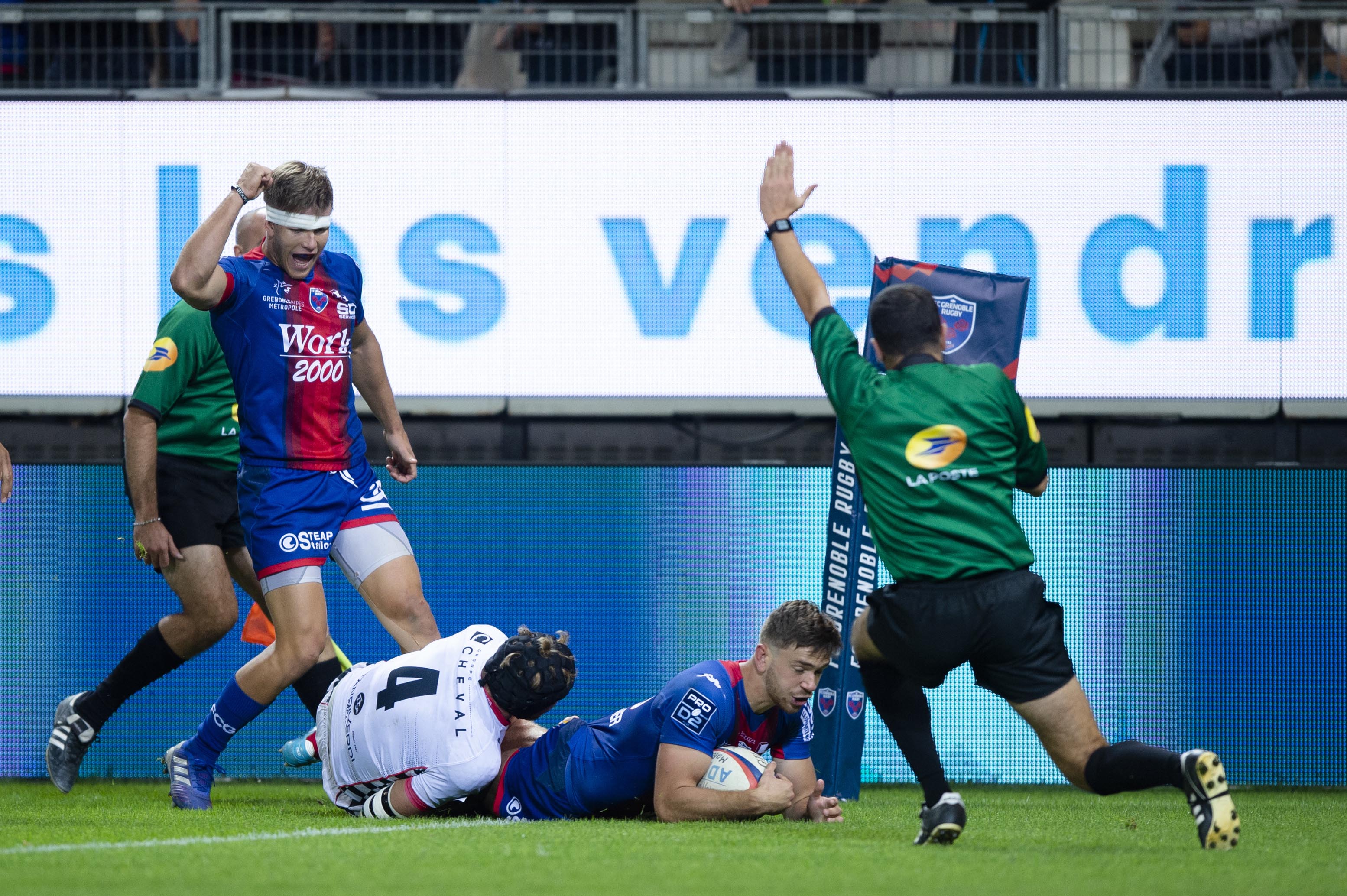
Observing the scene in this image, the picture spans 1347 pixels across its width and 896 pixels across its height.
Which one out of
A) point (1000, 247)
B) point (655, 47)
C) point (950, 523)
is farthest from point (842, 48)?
point (950, 523)

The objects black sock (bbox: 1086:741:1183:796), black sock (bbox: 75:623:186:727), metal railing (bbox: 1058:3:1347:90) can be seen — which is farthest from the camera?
metal railing (bbox: 1058:3:1347:90)

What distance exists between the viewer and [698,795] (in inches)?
197

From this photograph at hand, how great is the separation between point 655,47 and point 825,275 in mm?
1716

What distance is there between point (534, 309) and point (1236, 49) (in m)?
4.17

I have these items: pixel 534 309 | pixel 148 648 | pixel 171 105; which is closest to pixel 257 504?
pixel 148 648

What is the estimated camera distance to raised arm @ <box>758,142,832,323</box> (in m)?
4.47

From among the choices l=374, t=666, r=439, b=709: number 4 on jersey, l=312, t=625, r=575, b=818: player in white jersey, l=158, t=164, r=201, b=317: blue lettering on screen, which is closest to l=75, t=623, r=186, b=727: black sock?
l=312, t=625, r=575, b=818: player in white jersey

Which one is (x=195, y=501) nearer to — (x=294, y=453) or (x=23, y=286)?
(x=294, y=453)

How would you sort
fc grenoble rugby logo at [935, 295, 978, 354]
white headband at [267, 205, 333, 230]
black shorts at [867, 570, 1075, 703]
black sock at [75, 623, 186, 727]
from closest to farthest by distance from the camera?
black shorts at [867, 570, 1075, 703] → white headband at [267, 205, 333, 230] → fc grenoble rugby logo at [935, 295, 978, 354] → black sock at [75, 623, 186, 727]

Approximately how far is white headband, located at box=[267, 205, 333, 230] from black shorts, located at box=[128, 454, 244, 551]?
1.28 metres

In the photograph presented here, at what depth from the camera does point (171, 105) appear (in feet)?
27.1

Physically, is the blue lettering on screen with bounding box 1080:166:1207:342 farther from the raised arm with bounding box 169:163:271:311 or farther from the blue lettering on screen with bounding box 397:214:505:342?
the raised arm with bounding box 169:163:271:311

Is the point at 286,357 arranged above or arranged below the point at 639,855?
above

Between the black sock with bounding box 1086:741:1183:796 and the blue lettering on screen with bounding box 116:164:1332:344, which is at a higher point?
the blue lettering on screen with bounding box 116:164:1332:344
